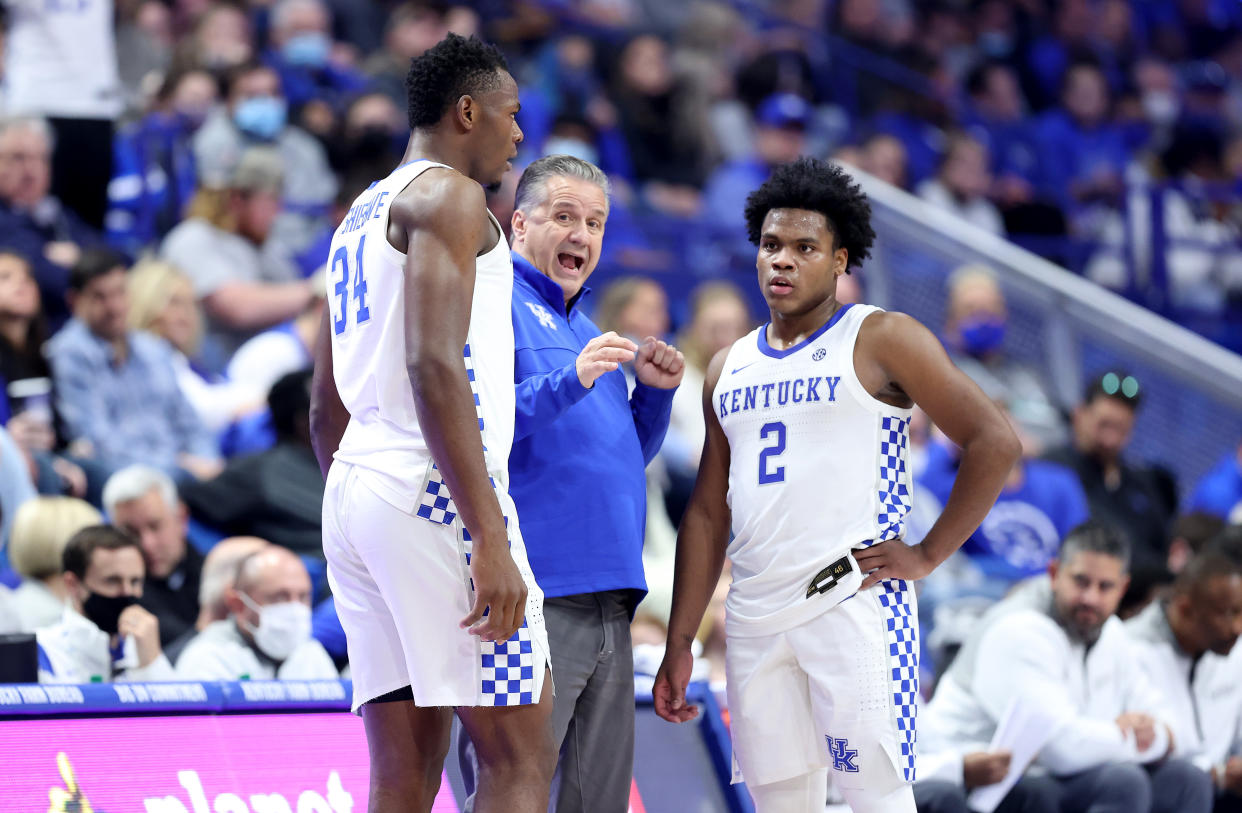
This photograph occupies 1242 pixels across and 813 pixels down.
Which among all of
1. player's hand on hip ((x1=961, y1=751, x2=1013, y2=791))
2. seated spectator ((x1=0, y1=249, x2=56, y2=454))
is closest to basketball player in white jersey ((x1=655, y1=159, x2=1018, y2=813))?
player's hand on hip ((x1=961, y1=751, x2=1013, y2=791))

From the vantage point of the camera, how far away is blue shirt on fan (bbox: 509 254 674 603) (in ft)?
10.6

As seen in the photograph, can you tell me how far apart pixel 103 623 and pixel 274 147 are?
13.8 ft

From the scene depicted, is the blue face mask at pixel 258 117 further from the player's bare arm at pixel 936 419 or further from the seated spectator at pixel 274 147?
the player's bare arm at pixel 936 419

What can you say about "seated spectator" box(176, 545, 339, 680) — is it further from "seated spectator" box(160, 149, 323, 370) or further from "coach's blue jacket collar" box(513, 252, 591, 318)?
"seated spectator" box(160, 149, 323, 370)

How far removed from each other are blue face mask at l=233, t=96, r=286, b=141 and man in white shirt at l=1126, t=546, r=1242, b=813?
5.24m

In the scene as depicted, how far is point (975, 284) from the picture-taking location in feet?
28.0

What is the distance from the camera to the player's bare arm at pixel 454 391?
8.94 ft

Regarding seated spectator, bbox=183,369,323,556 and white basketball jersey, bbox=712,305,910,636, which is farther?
seated spectator, bbox=183,369,323,556

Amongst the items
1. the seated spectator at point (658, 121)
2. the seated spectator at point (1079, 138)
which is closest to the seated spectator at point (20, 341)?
the seated spectator at point (658, 121)

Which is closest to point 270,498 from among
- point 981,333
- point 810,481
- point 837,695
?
point 810,481

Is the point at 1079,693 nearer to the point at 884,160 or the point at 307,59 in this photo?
the point at 884,160

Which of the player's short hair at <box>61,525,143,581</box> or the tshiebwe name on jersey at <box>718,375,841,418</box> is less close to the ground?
the tshiebwe name on jersey at <box>718,375,841,418</box>

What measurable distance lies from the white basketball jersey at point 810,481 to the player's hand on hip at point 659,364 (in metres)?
0.33

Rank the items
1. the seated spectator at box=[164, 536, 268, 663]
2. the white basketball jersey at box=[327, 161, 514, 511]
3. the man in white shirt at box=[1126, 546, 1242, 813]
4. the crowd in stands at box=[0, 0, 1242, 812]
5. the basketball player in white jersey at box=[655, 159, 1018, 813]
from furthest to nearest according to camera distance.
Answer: the man in white shirt at box=[1126, 546, 1242, 813] → the crowd in stands at box=[0, 0, 1242, 812] → the seated spectator at box=[164, 536, 268, 663] → the basketball player in white jersey at box=[655, 159, 1018, 813] → the white basketball jersey at box=[327, 161, 514, 511]
